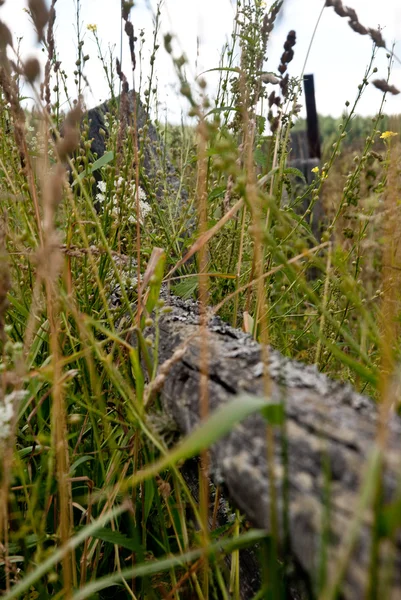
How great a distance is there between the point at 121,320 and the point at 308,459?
98cm

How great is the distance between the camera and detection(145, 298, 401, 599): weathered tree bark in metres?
0.51

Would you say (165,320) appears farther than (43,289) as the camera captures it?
No

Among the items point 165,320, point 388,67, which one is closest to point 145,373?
point 165,320

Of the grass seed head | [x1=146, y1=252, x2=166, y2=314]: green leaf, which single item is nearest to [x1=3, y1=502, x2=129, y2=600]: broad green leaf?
[x1=146, y1=252, x2=166, y2=314]: green leaf

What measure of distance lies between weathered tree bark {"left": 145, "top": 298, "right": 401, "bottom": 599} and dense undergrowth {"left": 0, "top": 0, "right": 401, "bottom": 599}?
0.22 feet

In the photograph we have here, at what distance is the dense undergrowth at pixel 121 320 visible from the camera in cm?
83

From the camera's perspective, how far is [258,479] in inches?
25.8

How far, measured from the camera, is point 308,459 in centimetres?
60

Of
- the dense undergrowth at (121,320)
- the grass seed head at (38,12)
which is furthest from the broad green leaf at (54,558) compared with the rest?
the grass seed head at (38,12)

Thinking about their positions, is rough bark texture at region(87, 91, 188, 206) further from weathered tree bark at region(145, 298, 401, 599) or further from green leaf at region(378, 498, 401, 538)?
green leaf at region(378, 498, 401, 538)

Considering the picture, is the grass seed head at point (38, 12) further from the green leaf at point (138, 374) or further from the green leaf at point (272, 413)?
the green leaf at point (272, 413)

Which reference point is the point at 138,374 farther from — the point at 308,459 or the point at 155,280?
the point at 308,459

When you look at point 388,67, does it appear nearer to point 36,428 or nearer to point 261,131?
point 261,131

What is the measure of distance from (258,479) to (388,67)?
158cm
